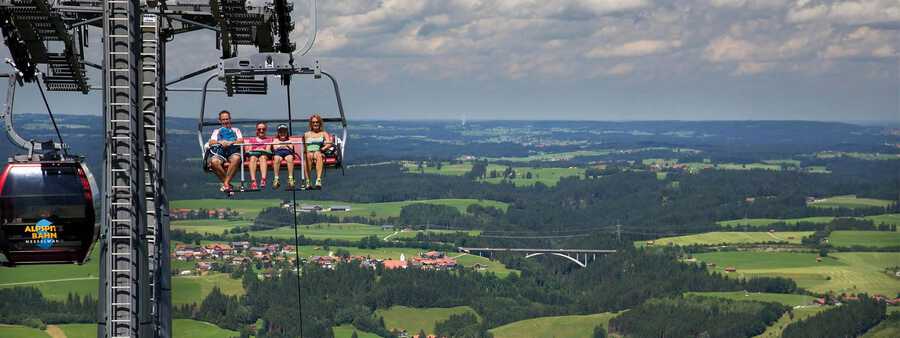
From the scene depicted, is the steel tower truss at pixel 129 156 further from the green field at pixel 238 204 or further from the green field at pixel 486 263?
the green field at pixel 238 204

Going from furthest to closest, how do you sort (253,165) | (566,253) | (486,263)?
1. (566,253)
2. (486,263)
3. (253,165)

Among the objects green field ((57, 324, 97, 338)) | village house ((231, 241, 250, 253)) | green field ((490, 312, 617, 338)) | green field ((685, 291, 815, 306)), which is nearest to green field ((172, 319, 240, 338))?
green field ((57, 324, 97, 338))

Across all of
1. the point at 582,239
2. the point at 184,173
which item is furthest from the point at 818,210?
the point at 184,173

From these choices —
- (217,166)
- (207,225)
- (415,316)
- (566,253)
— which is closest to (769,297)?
(415,316)

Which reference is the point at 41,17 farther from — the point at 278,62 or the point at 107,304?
the point at 107,304

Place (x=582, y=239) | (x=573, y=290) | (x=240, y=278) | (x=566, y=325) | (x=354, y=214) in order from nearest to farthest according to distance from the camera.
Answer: (x=566, y=325) < (x=240, y=278) < (x=573, y=290) < (x=582, y=239) < (x=354, y=214)

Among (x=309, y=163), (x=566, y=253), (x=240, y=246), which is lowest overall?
(x=566, y=253)

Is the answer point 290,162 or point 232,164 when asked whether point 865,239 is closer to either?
point 290,162
